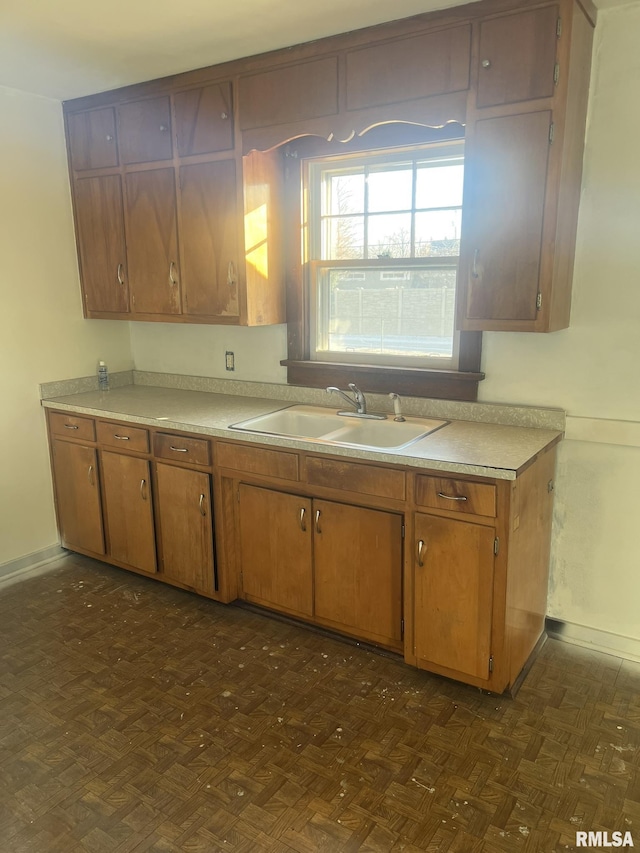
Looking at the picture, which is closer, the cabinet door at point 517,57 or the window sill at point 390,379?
the cabinet door at point 517,57

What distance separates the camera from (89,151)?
10.9 feet

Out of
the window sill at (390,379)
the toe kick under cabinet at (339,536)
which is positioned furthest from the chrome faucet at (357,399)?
the toe kick under cabinet at (339,536)

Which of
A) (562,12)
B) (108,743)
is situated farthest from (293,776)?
Result: (562,12)

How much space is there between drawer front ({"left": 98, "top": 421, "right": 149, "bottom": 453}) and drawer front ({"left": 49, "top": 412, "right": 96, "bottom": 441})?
3.0 inches

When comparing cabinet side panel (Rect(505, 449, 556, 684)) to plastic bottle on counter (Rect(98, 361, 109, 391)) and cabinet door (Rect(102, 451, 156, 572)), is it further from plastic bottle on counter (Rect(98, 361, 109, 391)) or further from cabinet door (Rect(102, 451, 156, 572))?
plastic bottle on counter (Rect(98, 361, 109, 391))

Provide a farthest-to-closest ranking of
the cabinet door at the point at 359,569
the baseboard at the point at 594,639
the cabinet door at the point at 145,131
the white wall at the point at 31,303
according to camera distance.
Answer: the white wall at the point at 31,303, the cabinet door at the point at 145,131, the baseboard at the point at 594,639, the cabinet door at the point at 359,569

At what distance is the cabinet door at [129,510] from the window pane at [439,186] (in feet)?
5.95

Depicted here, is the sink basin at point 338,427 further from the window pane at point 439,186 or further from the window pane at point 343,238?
the window pane at point 439,186

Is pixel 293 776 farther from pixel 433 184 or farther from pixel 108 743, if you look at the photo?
pixel 433 184

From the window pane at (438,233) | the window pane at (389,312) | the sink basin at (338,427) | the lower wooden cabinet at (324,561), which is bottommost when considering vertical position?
the lower wooden cabinet at (324,561)

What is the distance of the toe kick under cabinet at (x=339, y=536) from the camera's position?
2207 mm

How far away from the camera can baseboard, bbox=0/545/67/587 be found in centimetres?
332

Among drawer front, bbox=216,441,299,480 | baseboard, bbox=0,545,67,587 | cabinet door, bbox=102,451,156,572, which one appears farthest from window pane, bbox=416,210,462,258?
Answer: baseboard, bbox=0,545,67,587

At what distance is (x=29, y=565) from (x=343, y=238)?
2458 mm
